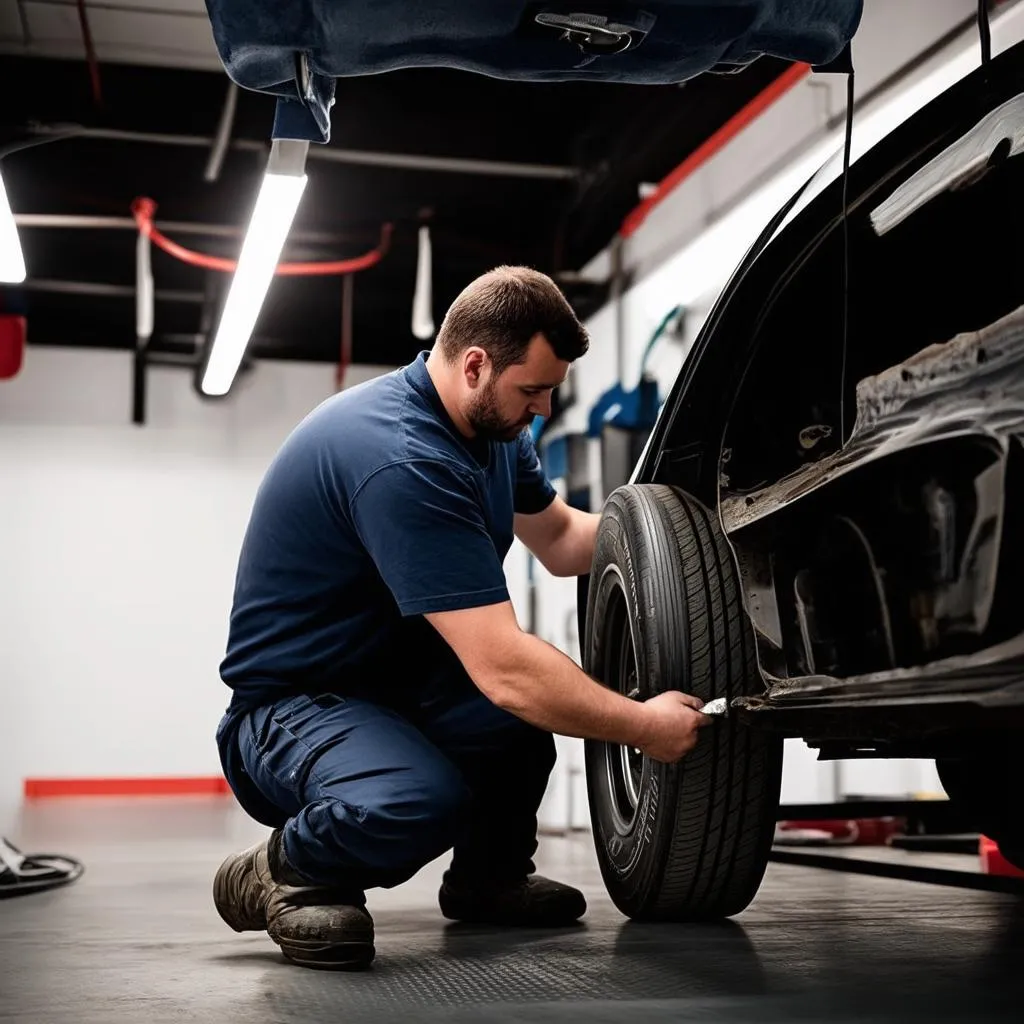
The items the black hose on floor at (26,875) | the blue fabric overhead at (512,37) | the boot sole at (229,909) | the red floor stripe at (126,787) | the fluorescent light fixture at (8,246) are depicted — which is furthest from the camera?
the red floor stripe at (126,787)

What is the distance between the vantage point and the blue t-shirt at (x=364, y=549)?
187 centimetres

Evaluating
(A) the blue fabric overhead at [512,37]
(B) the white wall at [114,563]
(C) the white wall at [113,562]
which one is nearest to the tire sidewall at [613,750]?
(A) the blue fabric overhead at [512,37]

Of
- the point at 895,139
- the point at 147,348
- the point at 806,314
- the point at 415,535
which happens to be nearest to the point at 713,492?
the point at 806,314

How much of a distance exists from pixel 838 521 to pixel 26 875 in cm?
213

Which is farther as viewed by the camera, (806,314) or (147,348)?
(147,348)

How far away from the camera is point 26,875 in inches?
114

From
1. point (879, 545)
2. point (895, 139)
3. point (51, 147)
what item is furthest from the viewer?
point (51, 147)

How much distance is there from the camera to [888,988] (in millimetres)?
1497

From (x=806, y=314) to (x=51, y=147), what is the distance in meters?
5.01

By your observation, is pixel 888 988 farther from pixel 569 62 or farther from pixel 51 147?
pixel 51 147

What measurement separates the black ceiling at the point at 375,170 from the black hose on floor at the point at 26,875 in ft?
8.32

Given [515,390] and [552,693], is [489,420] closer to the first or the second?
[515,390]

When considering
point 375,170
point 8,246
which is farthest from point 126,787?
point 8,246

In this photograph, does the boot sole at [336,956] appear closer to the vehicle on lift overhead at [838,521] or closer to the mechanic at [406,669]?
the mechanic at [406,669]
